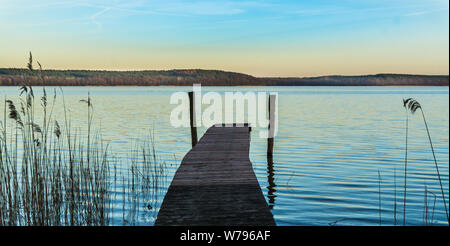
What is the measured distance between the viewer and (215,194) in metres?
6.16

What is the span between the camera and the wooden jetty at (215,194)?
16.5 ft

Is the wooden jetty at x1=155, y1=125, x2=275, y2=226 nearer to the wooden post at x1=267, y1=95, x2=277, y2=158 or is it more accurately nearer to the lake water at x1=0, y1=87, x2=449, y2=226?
the lake water at x1=0, y1=87, x2=449, y2=226

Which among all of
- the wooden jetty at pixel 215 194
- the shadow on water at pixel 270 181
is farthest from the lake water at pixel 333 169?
the wooden jetty at pixel 215 194

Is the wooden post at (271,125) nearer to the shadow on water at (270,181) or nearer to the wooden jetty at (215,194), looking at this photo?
the shadow on water at (270,181)

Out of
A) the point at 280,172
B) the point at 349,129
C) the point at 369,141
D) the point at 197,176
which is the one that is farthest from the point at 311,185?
the point at 349,129

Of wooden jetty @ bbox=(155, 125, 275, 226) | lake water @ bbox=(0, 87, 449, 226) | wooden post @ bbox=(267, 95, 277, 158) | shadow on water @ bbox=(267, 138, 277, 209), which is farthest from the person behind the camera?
wooden post @ bbox=(267, 95, 277, 158)

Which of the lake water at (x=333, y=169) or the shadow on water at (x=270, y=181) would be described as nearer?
the lake water at (x=333, y=169)

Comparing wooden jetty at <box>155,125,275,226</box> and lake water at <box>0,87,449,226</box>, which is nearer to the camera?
wooden jetty at <box>155,125,275,226</box>

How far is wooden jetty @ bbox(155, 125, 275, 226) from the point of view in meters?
5.02

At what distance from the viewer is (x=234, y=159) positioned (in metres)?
9.07

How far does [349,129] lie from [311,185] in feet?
45.2

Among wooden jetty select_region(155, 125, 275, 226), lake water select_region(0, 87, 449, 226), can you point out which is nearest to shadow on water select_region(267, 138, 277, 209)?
lake water select_region(0, 87, 449, 226)
